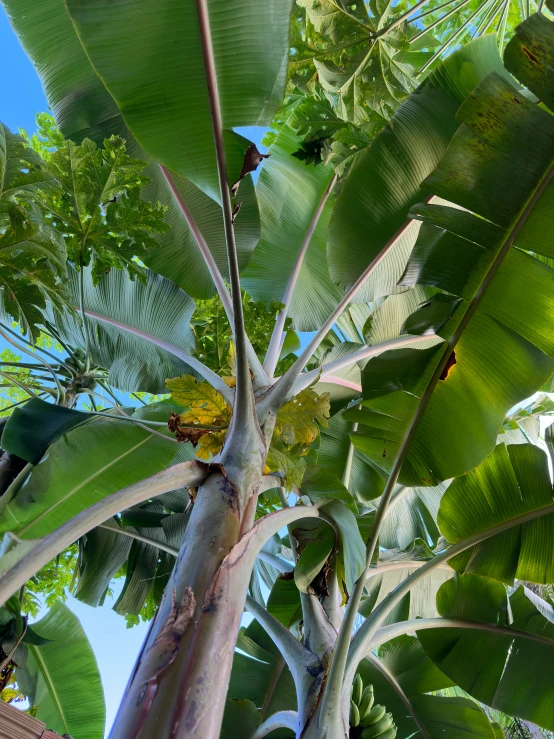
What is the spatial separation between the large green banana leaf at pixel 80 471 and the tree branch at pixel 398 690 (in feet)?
4.04

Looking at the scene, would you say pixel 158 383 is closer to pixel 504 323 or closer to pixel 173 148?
pixel 173 148

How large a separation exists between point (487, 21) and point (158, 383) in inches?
115

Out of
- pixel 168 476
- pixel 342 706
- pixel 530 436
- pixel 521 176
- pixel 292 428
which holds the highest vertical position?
pixel 530 436

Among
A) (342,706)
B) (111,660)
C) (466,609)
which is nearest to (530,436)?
(466,609)

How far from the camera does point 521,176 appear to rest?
1449 mm

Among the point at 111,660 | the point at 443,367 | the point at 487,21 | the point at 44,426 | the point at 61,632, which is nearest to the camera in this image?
the point at 443,367

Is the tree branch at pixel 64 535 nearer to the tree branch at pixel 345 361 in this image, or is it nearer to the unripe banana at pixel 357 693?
the tree branch at pixel 345 361

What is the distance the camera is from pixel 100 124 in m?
2.01

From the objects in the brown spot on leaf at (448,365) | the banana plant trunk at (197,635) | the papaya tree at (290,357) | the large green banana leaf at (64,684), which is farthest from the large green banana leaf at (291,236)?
the large green banana leaf at (64,684)

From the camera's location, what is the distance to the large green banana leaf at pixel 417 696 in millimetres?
2029

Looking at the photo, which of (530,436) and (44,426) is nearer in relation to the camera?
(44,426)

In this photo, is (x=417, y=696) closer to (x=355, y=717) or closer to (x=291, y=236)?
(x=355, y=717)

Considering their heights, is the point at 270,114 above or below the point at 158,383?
above

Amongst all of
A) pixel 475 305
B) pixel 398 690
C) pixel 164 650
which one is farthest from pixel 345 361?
pixel 398 690
